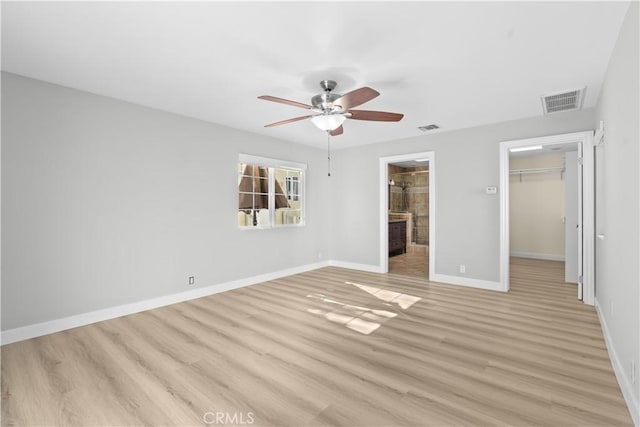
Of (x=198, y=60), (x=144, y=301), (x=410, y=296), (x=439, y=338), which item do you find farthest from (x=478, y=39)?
(x=144, y=301)

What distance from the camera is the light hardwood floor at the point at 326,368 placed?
1.87 m

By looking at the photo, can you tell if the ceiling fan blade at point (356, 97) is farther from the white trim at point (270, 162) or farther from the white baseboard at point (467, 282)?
the white baseboard at point (467, 282)

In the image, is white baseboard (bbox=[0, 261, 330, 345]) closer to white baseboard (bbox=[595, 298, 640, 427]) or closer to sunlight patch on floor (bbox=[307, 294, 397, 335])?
sunlight patch on floor (bbox=[307, 294, 397, 335])

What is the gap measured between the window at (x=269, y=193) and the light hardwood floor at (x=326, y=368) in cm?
173

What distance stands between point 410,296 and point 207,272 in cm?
298

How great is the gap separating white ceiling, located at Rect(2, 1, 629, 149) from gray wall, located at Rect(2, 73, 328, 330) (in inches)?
14.4

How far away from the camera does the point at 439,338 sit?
2.92 meters

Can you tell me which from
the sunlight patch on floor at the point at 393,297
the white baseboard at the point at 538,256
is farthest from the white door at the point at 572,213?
the sunlight patch on floor at the point at 393,297

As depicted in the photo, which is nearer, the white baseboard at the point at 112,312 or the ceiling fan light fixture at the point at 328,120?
the white baseboard at the point at 112,312

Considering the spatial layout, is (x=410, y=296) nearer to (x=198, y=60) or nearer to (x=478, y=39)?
(x=478, y=39)

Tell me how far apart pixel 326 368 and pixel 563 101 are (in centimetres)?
410

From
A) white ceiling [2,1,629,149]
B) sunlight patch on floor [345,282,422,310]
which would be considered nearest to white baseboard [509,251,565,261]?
white ceiling [2,1,629,149]

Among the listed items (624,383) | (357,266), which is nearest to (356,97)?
(624,383)

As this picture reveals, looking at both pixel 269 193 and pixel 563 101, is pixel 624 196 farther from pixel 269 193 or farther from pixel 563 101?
Answer: pixel 269 193
